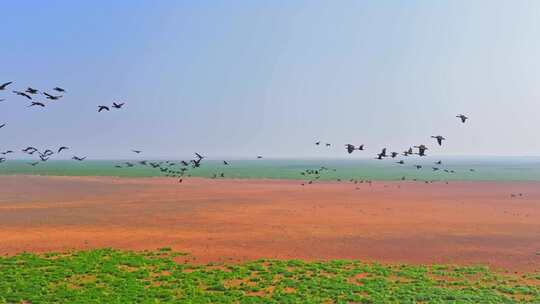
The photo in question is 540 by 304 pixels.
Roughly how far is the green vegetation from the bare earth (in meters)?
3.57

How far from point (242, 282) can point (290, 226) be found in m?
23.2

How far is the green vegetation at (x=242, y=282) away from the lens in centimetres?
2383

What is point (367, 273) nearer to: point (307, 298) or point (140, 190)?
point (307, 298)

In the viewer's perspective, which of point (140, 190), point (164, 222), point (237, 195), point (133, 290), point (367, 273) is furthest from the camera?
point (140, 190)

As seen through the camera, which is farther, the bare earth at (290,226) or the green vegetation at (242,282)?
the bare earth at (290,226)

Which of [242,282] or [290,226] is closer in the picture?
[242,282]

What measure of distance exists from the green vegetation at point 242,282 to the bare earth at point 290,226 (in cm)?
357

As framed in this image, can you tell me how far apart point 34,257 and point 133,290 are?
11044 mm

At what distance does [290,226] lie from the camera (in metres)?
50.0

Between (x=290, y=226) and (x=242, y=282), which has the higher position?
(x=290, y=226)

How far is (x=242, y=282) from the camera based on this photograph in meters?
27.1

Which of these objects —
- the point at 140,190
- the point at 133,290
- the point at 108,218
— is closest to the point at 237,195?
the point at 140,190

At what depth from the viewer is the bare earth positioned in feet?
120

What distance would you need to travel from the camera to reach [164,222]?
52.9 metres
